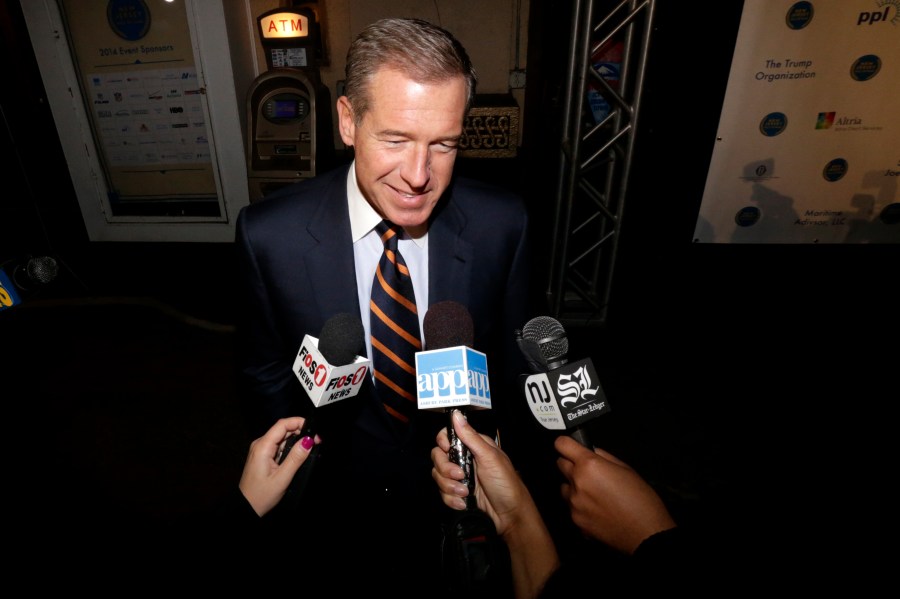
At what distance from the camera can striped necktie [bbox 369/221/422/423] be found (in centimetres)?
142

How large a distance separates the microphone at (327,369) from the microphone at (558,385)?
42 cm

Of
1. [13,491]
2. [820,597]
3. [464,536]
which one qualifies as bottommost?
[13,491]

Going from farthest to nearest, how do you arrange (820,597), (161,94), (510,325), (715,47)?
(161,94), (715,47), (510,325), (820,597)

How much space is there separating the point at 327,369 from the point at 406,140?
25.0 inches

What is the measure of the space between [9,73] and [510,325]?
5.82 meters

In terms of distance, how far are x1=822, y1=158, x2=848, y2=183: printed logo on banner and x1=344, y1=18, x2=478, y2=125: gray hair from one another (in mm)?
4108

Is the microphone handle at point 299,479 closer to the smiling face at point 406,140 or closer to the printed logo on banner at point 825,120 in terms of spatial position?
the smiling face at point 406,140

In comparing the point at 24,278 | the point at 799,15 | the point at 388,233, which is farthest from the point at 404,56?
the point at 799,15

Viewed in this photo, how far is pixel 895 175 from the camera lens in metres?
3.95

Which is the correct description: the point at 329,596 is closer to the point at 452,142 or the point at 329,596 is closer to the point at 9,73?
the point at 452,142

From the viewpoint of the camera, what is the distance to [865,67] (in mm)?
3584

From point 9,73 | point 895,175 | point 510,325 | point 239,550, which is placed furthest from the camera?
point 9,73

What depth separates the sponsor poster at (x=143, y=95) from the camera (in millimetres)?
4598

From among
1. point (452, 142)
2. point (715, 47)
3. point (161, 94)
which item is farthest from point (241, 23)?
point (452, 142)
